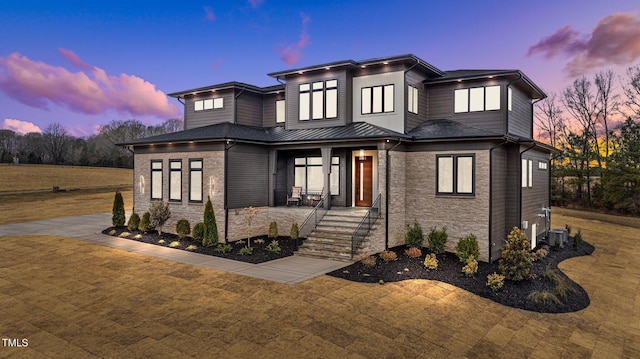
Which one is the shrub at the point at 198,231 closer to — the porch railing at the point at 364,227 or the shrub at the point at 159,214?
the shrub at the point at 159,214

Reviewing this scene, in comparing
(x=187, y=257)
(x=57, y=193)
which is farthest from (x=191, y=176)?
(x=57, y=193)

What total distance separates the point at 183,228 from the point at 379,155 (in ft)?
32.7

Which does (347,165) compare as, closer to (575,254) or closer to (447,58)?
(575,254)

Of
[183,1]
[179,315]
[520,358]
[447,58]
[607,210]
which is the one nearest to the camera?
[520,358]

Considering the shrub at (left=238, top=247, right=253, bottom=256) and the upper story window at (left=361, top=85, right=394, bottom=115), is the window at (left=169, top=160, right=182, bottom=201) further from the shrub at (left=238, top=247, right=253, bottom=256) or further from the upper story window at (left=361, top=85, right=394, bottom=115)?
the upper story window at (left=361, top=85, right=394, bottom=115)

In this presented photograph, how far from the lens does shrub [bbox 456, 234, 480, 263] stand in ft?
45.1

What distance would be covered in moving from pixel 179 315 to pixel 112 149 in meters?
66.1

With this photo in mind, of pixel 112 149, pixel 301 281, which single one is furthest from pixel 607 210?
pixel 112 149

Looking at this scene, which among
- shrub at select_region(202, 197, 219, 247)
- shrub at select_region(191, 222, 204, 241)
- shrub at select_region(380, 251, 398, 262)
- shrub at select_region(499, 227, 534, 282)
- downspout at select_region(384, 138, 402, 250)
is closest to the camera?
shrub at select_region(499, 227, 534, 282)

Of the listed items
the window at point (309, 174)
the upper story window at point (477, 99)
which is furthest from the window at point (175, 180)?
the upper story window at point (477, 99)

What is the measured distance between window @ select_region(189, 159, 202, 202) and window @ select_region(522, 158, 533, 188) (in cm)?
1563

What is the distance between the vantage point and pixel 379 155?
15367 mm

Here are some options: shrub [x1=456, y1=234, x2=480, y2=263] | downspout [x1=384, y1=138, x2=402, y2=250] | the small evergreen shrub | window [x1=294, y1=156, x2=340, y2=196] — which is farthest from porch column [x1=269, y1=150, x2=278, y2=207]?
shrub [x1=456, y1=234, x2=480, y2=263]

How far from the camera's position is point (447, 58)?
30156mm
